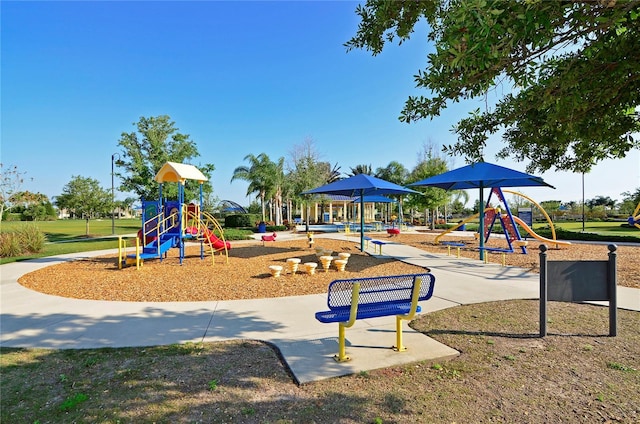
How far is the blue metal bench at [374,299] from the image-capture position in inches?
146

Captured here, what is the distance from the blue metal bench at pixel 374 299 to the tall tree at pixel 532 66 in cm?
169

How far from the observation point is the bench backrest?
3811 millimetres

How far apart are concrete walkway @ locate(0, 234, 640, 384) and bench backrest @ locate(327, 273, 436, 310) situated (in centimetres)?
57

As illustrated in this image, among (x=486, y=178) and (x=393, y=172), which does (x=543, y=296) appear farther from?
(x=393, y=172)

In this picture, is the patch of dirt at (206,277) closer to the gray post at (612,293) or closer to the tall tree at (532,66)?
the gray post at (612,293)

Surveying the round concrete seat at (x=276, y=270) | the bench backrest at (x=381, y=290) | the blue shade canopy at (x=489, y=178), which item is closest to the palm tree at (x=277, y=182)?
the blue shade canopy at (x=489, y=178)

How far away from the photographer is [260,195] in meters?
35.1

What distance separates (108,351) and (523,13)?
5.17 metres

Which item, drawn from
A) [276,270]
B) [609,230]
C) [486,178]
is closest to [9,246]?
[276,270]

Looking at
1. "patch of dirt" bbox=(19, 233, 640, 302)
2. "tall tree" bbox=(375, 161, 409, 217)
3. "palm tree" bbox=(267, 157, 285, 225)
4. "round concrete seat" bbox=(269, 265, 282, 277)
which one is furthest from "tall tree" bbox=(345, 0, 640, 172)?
"tall tree" bbox=(375, 161, 409, 217)

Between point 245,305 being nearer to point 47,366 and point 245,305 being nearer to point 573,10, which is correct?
point 47,366

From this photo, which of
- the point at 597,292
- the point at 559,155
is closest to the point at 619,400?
the point at 597,292

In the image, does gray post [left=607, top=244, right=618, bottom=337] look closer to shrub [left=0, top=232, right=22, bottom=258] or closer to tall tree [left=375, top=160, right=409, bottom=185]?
shrub [left=0, top=232, right=22, bottom=258]

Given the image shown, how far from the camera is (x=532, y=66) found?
231cm
